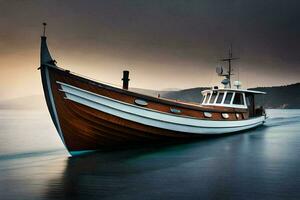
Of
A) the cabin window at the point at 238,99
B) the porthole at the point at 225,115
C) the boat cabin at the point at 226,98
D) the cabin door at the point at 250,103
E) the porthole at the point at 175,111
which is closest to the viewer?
the porthole at the point at 175,111

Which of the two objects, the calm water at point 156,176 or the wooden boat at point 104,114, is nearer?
Result: the calm water at point 156,176

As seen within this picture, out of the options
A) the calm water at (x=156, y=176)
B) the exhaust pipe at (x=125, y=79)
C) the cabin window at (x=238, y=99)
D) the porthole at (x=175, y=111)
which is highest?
the exhaust pipe at (x=125, y=79)

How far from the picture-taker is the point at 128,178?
841cm

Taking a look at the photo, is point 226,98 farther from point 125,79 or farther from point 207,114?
point 125,79

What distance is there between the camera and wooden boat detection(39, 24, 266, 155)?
11.3 meters

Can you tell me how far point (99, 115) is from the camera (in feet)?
38.7

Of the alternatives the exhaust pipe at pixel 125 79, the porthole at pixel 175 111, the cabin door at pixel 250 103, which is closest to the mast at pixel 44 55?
the exhaust pipe at pixel 125 79

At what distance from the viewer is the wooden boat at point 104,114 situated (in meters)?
11.3

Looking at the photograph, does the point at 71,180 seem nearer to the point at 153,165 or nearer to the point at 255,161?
the point at 153,165

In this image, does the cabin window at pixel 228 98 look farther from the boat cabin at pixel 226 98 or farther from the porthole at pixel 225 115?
the porthole at pixel 225 115

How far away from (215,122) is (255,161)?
5378 mm

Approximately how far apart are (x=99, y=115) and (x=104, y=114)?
0.20 meters

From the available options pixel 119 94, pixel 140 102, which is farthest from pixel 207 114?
pixel 119 94

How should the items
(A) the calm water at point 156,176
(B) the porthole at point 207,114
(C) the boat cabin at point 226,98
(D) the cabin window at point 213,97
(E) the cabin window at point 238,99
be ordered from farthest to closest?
(E) the cabin window at point 238,99 → (D) the cabin window at point 213,97 → (C) the boat cabin at point 226,98 → (B) the porthole at point 207,114 → (A) the calm water at point 156,176
